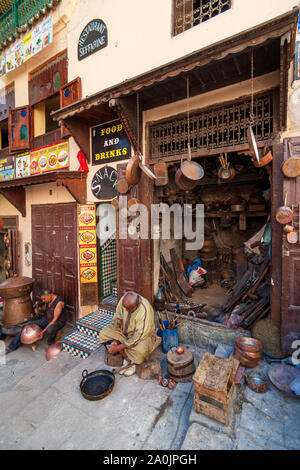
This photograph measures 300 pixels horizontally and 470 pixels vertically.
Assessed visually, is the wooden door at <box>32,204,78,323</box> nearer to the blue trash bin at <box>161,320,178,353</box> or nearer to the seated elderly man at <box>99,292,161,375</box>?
the seated elderly man at <box>99,292,161,375</box>

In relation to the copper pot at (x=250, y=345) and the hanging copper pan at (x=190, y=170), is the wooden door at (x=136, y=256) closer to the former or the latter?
the hanging copper pan at (x=190, y=170)

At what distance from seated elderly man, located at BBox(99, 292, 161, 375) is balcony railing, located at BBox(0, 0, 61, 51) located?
8.80 m

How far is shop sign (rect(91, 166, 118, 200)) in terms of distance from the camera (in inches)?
231

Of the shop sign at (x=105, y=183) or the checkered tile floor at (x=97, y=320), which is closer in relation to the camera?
the checkered tile floor at (x=97, y=320)

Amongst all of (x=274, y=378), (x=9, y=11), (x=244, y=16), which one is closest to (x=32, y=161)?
(x=9, y=11)

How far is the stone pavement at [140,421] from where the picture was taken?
263 centimetres

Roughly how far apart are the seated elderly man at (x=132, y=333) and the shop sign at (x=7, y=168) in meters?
7.48

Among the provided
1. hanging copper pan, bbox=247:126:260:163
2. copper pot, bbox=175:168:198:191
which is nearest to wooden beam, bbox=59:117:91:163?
copper pot, bbox=175:168:198:191

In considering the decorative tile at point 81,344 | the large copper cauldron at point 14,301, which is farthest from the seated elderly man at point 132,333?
the large copper cauldron at point 14,301

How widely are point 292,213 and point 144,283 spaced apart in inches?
130

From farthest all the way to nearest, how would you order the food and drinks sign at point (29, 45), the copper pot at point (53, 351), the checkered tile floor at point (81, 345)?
the food and drinks sign at point (29, 45)
the copper pot at point (53, 351)
the checkered tile floor at point (81, 345)

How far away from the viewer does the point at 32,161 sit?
803 centimetres

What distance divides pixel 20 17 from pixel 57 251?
8152 millimetres

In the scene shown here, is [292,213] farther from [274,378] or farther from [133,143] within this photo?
[133,143]
